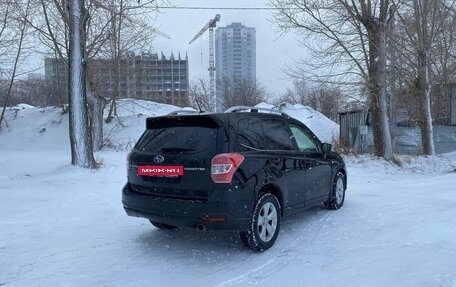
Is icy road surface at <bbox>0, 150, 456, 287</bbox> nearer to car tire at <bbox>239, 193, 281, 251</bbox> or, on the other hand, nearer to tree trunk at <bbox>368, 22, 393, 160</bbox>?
car tire at <bbox>239, 193, 281, 251</bbox>

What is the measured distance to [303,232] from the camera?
5969 mm

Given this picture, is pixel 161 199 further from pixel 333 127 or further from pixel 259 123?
pixel 333 127

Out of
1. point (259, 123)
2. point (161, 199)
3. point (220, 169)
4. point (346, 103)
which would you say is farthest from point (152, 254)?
point (346, 103)

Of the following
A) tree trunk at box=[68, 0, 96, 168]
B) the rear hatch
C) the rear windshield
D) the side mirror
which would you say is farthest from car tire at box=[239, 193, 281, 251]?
tree trunk at box=[68, 0, 96, 168]

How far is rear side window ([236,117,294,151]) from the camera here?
5.14 meters

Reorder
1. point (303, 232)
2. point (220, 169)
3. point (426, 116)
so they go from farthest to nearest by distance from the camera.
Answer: point (426, 116), point (303, 232), point (220, 169)

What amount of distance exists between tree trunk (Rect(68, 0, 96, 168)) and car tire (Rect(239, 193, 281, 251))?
25.2ft

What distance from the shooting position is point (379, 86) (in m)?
14.9

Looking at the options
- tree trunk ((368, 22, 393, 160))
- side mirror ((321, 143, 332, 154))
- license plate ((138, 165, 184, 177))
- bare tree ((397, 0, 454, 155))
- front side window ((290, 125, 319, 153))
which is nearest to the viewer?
license plate ((138, 165, 184, 177))

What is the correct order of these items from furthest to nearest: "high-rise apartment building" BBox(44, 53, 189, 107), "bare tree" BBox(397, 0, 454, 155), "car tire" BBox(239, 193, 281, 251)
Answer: "high-rise apartment building" BBox(44, 53, 189, 107), "bare tree" BBox(397, 0, 454, 155), "car tire" BBox(239, 193, 281, 251)

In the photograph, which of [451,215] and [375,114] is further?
[375,114]

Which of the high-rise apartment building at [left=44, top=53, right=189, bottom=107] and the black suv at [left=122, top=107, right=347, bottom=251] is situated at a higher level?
the high-rise apartment building at [left=44, top=53, right=189, bottom=107]

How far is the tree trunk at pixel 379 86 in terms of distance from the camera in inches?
584

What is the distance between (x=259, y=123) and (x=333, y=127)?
25.2m
